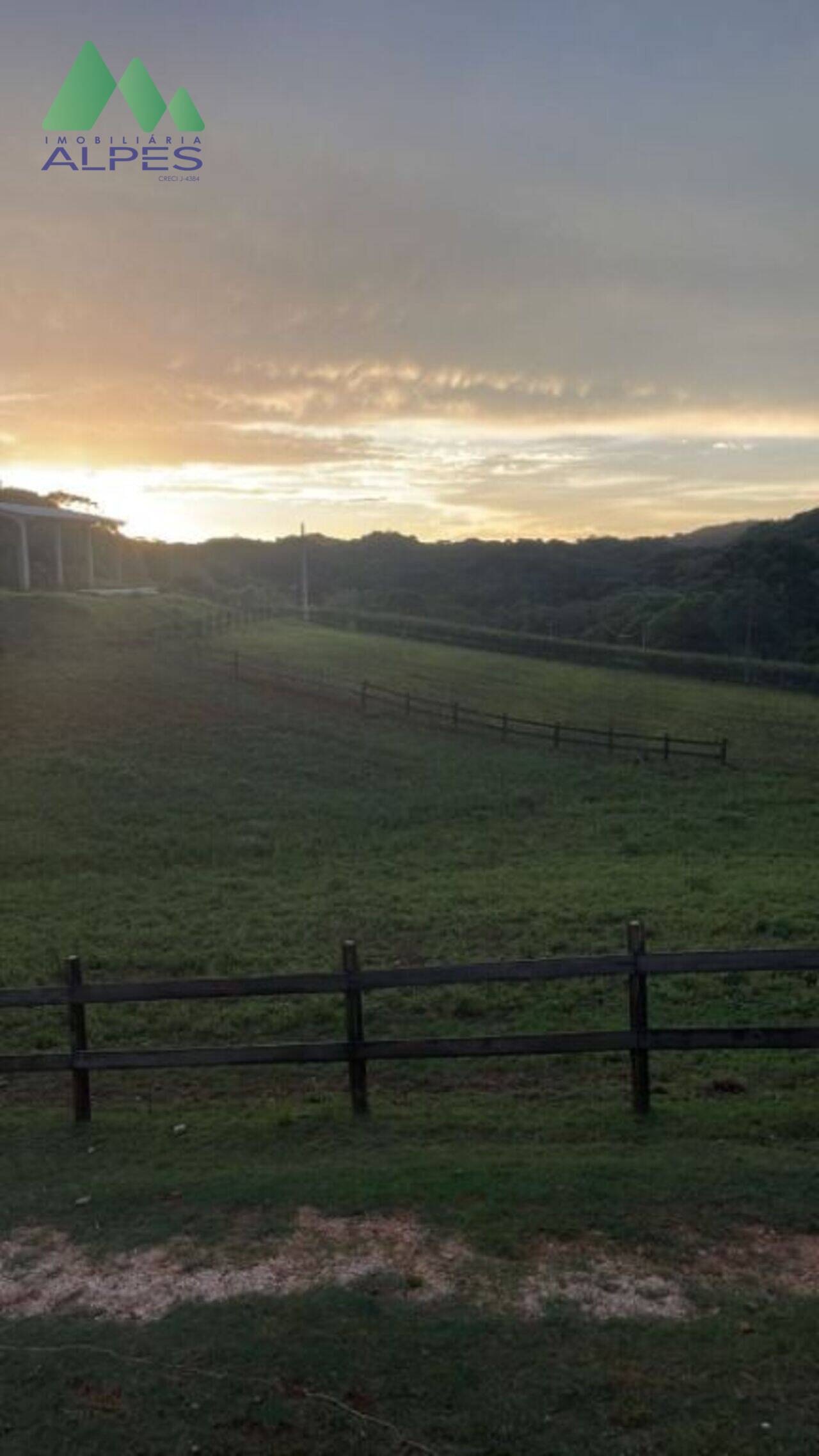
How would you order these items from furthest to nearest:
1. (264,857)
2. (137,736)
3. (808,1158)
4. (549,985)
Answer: (137,736)
(264,857)
(549,985)
(808,1158)

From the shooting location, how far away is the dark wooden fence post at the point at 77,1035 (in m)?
7.86

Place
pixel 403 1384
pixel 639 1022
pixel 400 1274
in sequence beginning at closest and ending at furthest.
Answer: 1. pixel 403 1384
2. pixel 400 1274
3. pixel 639 1022

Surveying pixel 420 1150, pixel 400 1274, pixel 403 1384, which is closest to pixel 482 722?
pixel 420 1150

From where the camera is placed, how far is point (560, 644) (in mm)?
60219

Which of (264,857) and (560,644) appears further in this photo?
(560,644)

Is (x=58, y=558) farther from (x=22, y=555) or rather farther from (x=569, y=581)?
(x=569, y=581)

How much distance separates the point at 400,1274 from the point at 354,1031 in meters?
2.35

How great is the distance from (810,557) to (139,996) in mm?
99279

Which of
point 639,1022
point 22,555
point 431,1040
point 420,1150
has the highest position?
point 22,555

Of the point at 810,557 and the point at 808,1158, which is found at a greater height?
the point at 810,557

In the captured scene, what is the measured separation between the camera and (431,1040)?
768 centimetres

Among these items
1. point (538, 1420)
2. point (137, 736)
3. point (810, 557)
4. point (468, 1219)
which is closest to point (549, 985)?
point (468, 1219)

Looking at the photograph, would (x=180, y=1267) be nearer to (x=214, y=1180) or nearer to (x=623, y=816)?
(x=214, y=1180)

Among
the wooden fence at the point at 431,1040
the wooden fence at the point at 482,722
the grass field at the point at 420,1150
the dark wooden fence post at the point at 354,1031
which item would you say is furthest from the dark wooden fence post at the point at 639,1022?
the wooden fence at the point at 482,722
